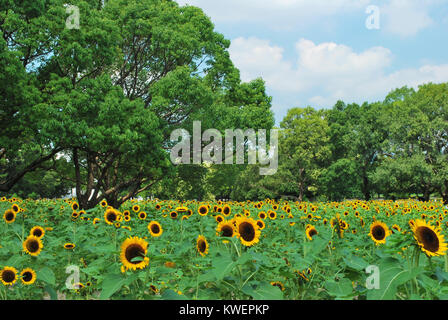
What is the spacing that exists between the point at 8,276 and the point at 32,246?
445 millimetres

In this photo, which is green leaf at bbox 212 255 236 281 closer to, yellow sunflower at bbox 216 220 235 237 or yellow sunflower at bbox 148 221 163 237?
yellow sunflower at bbox 216 220 235 237

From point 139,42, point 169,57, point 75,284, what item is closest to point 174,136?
point 169,57

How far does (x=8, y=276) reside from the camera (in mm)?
3055

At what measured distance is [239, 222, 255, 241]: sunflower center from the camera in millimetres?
2836

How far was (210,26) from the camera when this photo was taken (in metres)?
17.5

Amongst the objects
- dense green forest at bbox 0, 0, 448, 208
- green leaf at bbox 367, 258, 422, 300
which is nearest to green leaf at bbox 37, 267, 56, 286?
green leaf at bbox 367, 258, 422, 300

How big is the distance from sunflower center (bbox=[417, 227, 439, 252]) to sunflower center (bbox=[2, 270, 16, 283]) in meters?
3.00

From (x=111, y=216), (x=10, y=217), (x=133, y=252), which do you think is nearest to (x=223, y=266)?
(x=133, y=252)

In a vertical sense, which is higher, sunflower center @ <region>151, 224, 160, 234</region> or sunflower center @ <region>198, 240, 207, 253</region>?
sunflower center @ <region>198, 240, 207, 253</region>

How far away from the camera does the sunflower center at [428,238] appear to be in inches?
86.0

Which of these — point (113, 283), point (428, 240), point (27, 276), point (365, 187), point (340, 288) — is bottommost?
point (365, 187)

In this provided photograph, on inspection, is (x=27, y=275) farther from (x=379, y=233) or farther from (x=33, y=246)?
(x=379, y=233)

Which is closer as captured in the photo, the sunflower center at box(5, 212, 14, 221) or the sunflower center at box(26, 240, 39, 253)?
the sunflower center at box(26, 240, 39, 253)

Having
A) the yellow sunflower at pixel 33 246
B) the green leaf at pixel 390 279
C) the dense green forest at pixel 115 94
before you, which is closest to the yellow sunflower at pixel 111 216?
the yellow sunflower at pixel 33 246
